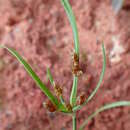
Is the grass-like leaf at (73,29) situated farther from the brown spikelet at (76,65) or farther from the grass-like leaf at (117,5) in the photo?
the grass-like leaf at (117,5)

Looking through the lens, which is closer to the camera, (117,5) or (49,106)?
(49,106)

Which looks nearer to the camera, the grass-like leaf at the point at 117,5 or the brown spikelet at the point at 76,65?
the brown spikelet at the point at 76,65

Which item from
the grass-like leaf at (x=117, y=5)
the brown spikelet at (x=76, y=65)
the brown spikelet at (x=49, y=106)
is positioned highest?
the brown spikelet at (x=76, y=65)

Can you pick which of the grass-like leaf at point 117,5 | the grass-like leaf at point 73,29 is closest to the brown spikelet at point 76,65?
the grass-like leaf at point 73,29

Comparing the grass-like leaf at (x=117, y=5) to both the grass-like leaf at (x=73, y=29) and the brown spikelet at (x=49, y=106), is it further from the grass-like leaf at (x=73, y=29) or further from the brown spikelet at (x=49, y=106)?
the brown spikelet at (x=49, y=106)

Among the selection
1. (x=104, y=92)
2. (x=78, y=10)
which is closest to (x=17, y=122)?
(x=104, y=92)

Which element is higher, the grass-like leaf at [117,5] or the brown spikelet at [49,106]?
the brown spikelet at [49,106]

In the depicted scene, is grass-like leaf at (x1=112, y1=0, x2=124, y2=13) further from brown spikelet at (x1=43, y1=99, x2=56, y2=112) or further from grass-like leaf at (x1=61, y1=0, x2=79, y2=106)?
brown spikelet at (x1=43, y1=99, x2=56, y2=112)

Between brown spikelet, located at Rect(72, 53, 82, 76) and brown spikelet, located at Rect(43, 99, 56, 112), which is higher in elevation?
brown spikelet, located at Rect(72, 53, 82, 76)

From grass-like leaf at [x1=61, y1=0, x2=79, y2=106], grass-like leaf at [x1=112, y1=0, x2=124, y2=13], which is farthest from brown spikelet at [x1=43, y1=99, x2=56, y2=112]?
grass-like leaf at [x1=112, y1=0, x2=124, y2=13]

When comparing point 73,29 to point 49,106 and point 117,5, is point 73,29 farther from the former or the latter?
point 117,5

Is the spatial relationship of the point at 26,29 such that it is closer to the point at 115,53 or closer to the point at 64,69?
the point at 64,69

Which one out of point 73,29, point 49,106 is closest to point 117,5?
point 73,29
